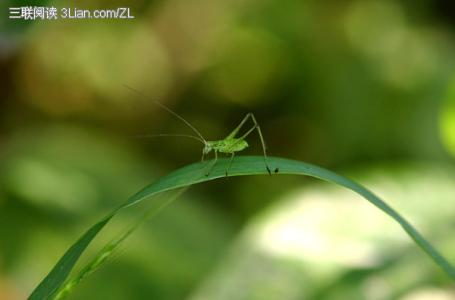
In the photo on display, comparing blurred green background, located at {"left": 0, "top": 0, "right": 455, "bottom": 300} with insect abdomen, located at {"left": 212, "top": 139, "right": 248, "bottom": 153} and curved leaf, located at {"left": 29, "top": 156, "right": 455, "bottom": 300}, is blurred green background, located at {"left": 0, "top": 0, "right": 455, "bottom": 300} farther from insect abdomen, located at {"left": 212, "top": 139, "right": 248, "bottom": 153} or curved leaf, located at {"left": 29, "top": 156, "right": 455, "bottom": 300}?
curved leaf, located at {"left": 29, "top": 156, "right": 455, "bottom": 300}

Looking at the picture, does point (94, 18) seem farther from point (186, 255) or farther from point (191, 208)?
point (186, 255)

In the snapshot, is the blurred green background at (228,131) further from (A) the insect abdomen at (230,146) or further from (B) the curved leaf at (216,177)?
(B) the curved leaf at (216,177)

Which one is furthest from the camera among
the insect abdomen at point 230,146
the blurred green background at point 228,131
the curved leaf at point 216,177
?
the blurred green background at point 228,131

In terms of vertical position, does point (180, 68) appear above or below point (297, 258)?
above

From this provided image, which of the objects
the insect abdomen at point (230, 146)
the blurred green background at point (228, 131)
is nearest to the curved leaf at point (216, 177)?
the insect abdomen at point (230, 146)

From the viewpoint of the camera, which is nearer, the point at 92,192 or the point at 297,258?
the point at 297,258

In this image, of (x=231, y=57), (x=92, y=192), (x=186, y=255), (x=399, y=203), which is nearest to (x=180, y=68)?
(x=231, y=57)

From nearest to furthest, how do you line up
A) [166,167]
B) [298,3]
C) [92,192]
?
[92,192], [166,167], [298,3]

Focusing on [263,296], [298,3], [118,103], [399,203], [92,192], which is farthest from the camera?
[298,3]

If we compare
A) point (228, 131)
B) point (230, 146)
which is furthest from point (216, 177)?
point (228, 131)
